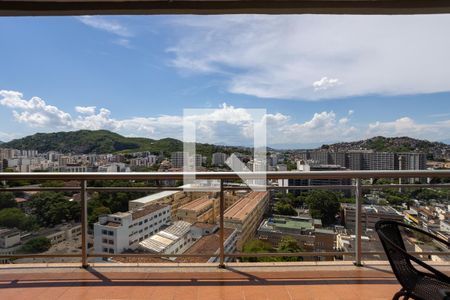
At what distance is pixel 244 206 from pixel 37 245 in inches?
93.8

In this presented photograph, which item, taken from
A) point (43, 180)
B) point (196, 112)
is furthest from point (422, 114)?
point (43, 180)

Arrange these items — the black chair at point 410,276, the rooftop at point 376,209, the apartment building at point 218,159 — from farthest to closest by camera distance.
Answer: the apartment building at point 218,159 → the rooftop at point 376,209 → the black chair at point 410,276

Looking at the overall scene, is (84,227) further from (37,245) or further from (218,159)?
(218,159)

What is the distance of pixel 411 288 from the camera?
1.57 meters

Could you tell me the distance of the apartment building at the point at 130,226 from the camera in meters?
3.04

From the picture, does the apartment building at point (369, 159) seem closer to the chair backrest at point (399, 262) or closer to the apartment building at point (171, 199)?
the apartment building at point (171, 199)

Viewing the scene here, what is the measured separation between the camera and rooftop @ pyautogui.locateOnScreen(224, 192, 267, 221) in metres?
3.07

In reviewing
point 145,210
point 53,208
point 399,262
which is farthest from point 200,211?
point 399,262

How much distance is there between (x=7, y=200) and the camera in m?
3.02

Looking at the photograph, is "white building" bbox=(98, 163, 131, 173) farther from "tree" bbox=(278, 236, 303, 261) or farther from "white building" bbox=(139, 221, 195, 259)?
"tree" bbox=(278, 236, 303, 261)

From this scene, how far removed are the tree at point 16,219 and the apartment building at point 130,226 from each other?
2.20 feet

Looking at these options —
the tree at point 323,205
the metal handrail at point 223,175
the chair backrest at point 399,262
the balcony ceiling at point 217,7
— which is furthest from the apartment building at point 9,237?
the chair backrest at point 399,262

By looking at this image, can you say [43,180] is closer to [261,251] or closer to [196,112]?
[196,112]

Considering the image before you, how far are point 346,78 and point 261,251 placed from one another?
5.05 metres
